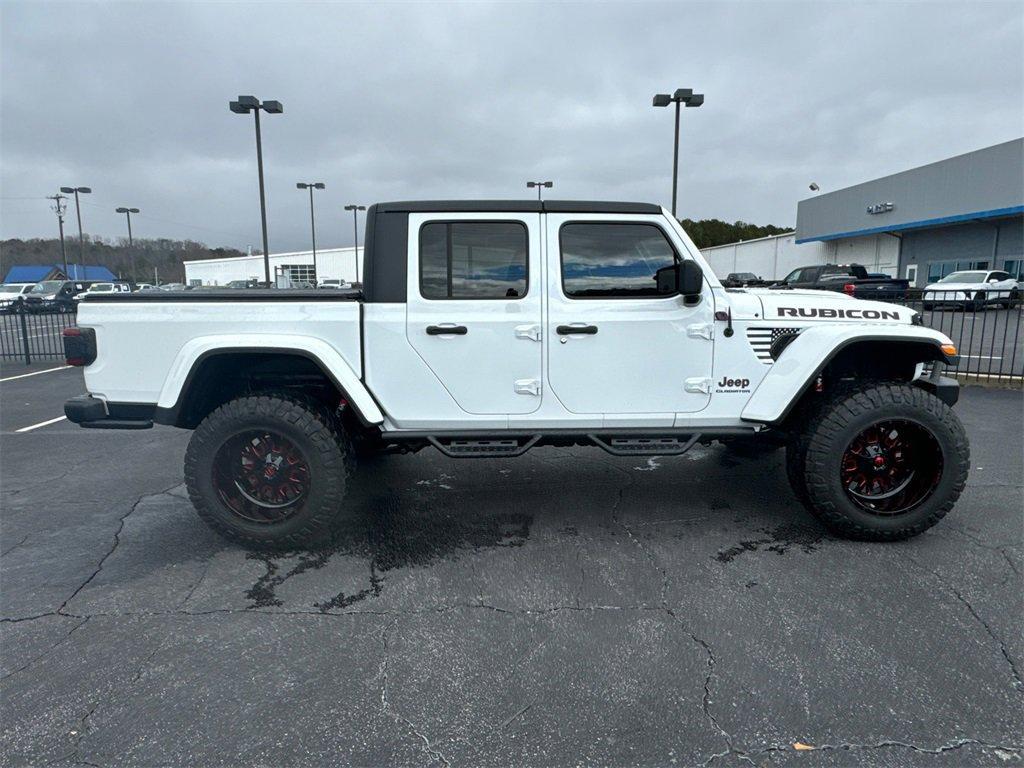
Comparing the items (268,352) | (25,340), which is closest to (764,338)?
(268,352)

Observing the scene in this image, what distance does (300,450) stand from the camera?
3.43 m

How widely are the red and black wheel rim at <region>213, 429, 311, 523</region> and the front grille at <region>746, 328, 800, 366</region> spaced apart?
2.76 meters

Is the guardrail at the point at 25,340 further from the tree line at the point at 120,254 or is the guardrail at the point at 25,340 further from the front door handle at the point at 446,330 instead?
the tree line at the point at 120,254

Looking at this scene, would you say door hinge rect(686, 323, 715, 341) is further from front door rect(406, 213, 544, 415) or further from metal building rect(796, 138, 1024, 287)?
metal building rect(796, 138, 1024, 287)

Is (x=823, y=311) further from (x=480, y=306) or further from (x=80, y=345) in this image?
(x=80, y=345)

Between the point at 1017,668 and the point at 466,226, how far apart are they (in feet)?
11.0

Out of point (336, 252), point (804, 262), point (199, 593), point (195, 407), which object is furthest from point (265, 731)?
point (336, 252)

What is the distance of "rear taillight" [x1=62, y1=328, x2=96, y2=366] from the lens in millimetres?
3436

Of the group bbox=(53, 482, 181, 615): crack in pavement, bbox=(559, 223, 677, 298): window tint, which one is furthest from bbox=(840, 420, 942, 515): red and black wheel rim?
bbox=(53, 482, 181, 615): crack in pavement

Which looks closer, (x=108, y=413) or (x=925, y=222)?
(x=108, y=413)

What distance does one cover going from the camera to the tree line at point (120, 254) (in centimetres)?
7988

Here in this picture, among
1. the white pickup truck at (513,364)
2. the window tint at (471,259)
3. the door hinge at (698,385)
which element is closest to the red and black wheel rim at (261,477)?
the white pickup truck at (513,364)

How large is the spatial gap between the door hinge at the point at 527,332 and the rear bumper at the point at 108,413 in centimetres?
221

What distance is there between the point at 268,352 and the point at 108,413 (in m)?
1.09
